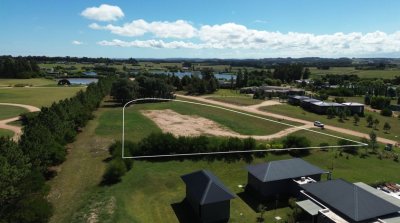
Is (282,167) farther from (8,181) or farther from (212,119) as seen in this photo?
(212,119)

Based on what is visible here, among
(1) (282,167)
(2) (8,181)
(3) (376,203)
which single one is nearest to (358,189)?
(3) (376,203)

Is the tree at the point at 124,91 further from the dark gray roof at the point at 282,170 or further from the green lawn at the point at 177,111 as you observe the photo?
the dark gray roof at the point at 282,170

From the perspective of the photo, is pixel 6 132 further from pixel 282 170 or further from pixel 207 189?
pixel 282 170

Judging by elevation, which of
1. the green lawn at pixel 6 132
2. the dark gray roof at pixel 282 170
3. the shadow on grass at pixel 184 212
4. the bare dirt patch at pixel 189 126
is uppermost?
the dark gray roof at pixel 282 170

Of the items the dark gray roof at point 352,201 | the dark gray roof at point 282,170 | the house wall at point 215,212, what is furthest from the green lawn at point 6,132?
the dark gray roof at point 352,201

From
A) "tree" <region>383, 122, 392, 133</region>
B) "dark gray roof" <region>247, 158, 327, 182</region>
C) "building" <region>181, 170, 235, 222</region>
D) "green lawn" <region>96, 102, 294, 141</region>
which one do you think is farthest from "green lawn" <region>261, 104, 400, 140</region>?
"building" <region>181, 170, 235, 222</region>

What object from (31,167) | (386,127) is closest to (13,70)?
(31,167)

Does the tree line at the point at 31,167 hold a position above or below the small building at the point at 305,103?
above
